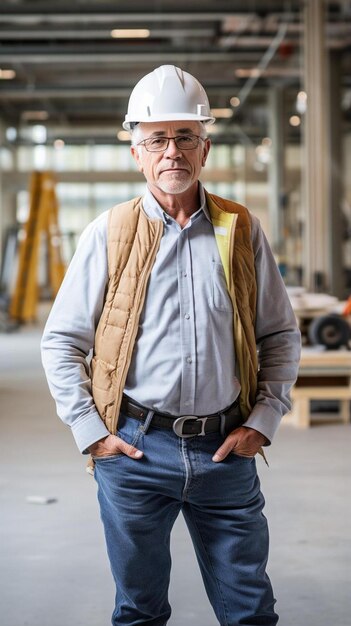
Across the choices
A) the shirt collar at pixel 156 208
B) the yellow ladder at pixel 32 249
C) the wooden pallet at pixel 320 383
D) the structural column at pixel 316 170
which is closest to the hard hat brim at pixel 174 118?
the shirt collar at pixel 156 208

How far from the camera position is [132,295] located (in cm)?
226

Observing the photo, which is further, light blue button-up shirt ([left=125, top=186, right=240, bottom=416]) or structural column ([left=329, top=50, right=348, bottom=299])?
structural column ([left=329, top=50, right=348, bottom=299])

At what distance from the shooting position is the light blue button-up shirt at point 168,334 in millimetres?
2262

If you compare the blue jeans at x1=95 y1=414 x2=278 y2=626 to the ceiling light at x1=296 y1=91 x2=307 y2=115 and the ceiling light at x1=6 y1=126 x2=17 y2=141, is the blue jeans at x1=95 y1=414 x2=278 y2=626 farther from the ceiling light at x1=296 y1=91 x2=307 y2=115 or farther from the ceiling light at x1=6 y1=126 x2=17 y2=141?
the ceiling light at x1=6 y1=126 x2=17 y2=141

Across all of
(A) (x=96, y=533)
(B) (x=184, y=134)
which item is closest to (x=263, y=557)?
(B) (x=184, y=134)

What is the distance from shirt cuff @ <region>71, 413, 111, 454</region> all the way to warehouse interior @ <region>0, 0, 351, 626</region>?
4.85 ft

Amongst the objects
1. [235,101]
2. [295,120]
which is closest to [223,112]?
[295,120]

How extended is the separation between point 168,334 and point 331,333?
5682 millimetres

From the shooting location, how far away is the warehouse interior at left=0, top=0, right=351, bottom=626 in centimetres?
405

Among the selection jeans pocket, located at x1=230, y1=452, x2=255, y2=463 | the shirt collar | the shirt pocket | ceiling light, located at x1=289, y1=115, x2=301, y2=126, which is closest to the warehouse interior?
ceiling light, located at x1=289, y1=115, x2=301, y2=126

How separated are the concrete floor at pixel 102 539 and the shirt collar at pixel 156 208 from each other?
179 cm

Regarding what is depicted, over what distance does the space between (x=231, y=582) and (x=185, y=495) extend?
26 centimetres

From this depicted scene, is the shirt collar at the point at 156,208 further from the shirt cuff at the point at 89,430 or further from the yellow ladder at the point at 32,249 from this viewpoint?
the yellow ladder at the point at 32,249

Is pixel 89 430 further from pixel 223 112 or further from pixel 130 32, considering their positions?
pixel 223 112
